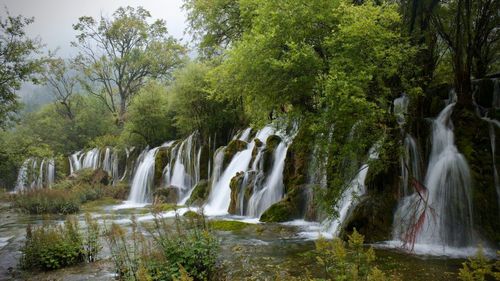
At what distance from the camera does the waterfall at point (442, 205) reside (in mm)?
10055

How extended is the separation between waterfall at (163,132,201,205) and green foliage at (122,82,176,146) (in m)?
5.83

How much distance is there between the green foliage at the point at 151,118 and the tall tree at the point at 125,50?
11.4 meters

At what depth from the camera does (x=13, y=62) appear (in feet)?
46.9

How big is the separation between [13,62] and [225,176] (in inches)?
449

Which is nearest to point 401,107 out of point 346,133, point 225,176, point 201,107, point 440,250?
point 346,133

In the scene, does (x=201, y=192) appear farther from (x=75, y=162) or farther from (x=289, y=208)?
(x=75, y=162)

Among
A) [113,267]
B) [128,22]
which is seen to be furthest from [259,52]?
[128,22]

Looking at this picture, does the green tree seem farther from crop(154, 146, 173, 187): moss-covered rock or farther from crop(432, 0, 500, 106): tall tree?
crop(432, 0, 500, 106): tall tree

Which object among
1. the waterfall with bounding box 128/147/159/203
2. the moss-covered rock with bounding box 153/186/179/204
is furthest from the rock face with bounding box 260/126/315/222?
the waterfall with bounding box 128/147/159/203

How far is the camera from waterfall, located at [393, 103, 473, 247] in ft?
33.0

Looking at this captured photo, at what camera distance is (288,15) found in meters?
11.6

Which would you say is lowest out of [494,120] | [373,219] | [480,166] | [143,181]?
[373,219]

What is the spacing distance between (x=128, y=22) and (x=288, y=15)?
129ft

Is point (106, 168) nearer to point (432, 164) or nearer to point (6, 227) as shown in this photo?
point (6, 227)
